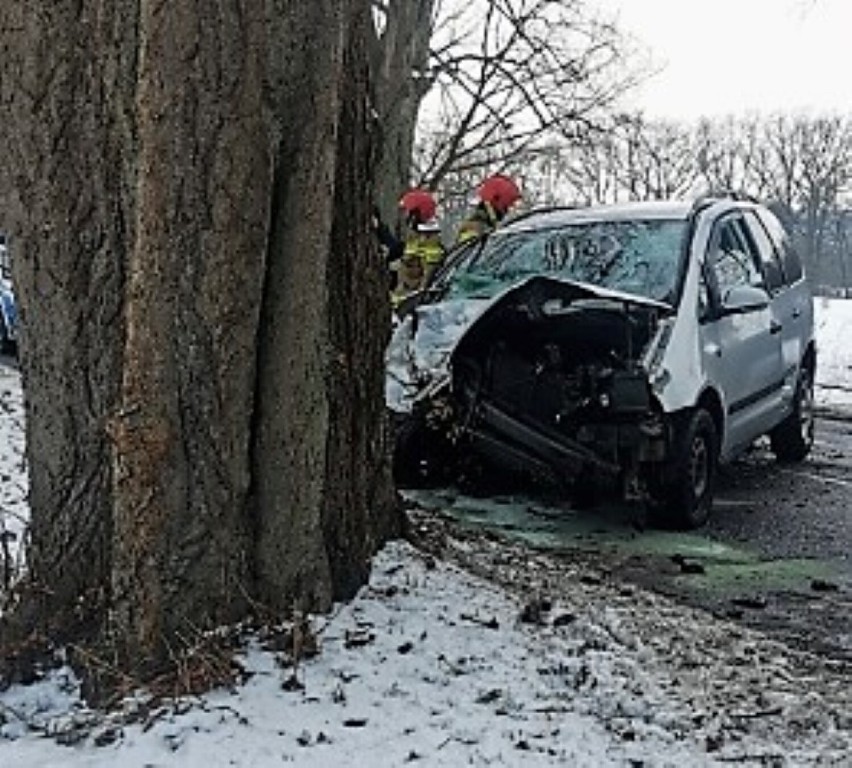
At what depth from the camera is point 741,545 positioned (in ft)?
27.4

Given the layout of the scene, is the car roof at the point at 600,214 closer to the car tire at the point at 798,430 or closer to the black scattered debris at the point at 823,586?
the car tire at the point at 798,430

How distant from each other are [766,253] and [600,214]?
138 cm

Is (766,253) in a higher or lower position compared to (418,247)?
higher

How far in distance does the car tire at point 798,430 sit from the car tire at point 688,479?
2444 mm

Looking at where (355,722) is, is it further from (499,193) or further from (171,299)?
(499,193)

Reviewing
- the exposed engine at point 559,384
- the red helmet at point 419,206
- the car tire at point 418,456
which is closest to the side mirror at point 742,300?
the exposed engine at point 559,384

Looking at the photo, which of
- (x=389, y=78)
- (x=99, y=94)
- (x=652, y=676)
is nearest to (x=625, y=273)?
(x=652, y=676)

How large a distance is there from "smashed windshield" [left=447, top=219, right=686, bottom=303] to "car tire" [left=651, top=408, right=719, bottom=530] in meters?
0.77

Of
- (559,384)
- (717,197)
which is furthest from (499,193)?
(559,384)

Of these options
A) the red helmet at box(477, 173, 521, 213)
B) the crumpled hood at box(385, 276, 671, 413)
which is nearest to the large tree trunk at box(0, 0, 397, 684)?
the crumpled hood at box(385, 276, 671, 413)

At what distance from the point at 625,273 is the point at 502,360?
3.16ft

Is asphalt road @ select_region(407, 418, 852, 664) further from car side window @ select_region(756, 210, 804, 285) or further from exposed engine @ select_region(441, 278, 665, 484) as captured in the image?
car side window @ select_region(756, 210, 804, 285)

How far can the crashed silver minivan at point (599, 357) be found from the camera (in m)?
8.41

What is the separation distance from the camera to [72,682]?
15.4 feet
